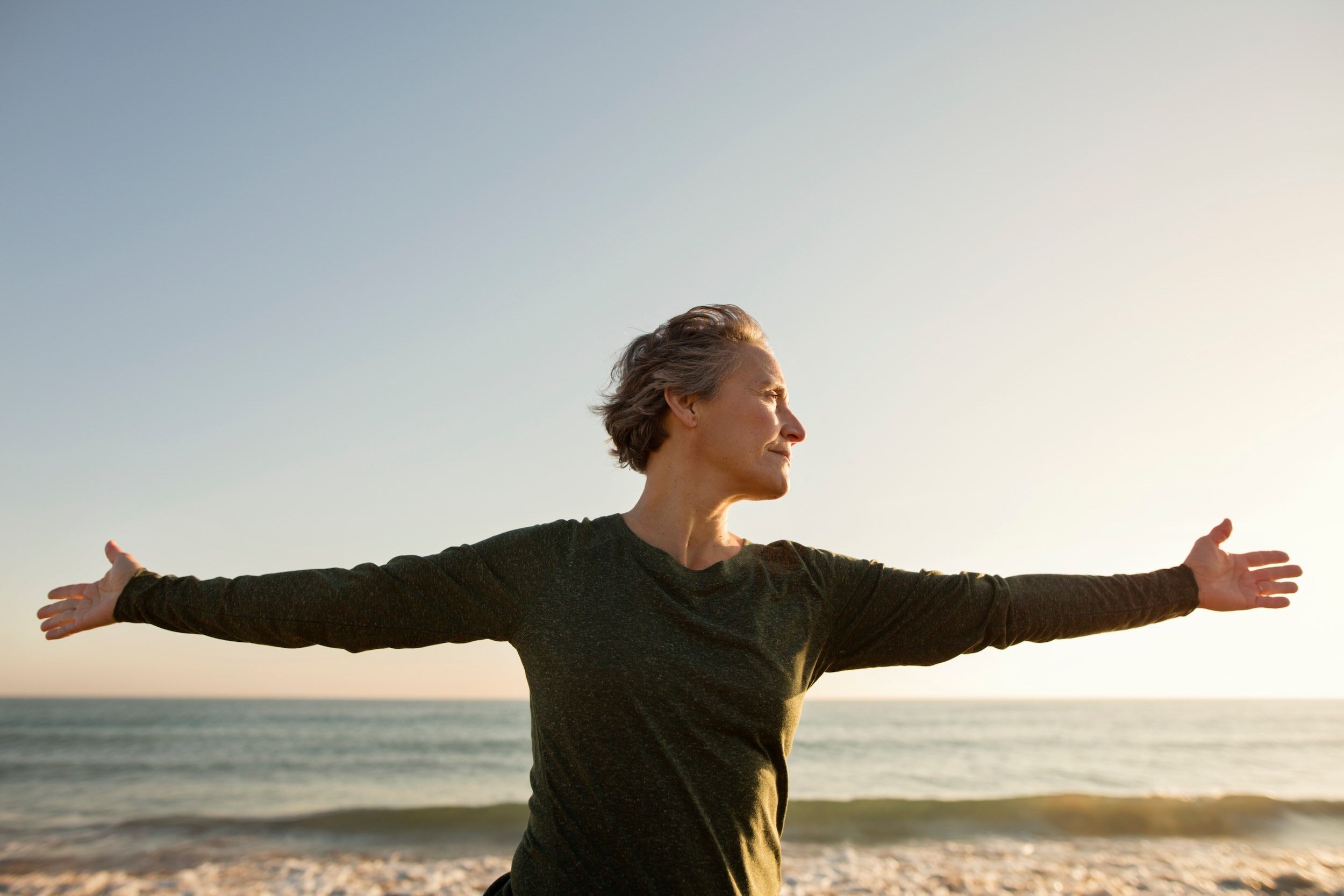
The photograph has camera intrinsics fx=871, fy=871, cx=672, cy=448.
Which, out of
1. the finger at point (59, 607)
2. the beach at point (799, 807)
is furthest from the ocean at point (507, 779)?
the finger at point (59, 607)

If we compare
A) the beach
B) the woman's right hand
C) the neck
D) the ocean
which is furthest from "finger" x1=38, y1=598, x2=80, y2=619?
the ocean

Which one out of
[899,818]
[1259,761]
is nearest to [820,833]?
[899,818]

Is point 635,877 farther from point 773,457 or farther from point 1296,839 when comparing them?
point 1296,839

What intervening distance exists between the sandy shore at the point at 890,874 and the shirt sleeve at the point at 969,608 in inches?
246

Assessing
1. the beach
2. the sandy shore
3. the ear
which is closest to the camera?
the ear

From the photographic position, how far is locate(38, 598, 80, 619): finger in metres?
2.05

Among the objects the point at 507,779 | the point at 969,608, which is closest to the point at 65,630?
the point at 969,608

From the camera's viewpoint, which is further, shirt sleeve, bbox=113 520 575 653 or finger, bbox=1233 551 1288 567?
finger, bbox=1233 551 1288 567

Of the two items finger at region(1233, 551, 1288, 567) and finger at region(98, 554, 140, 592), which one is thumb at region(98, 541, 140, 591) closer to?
finger at region(98, 554, 140, 592)

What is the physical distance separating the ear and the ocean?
361 inches

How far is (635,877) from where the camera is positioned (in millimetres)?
1900

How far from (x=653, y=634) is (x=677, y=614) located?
8 centimetres

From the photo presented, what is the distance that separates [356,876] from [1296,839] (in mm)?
10724

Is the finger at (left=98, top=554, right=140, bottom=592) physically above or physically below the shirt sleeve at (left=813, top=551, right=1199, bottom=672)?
above
